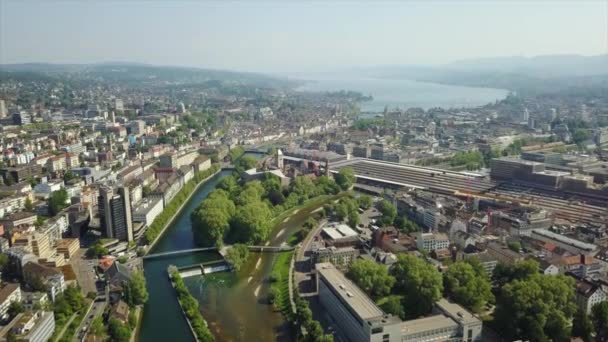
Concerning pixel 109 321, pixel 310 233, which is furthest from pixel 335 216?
pixel 109 321

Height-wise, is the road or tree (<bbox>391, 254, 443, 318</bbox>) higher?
tree (<bbox>391, 254, 443, 318</bbox>)

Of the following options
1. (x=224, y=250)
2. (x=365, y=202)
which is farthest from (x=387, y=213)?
(x=224, y=250)

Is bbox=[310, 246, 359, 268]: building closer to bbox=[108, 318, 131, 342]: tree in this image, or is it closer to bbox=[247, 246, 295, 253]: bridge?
bbox=[247, 246, 295, 253]: bridge

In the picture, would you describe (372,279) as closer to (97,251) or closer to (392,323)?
(392,323)

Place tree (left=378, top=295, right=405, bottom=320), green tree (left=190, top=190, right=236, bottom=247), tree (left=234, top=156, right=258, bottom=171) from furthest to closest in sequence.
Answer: tree (left=234, top=156, right=258, bottom=171) → green tree (left=190, top=190, right=236, bottom=247) → tree (left=378, top=295, right=405, bottom=320)

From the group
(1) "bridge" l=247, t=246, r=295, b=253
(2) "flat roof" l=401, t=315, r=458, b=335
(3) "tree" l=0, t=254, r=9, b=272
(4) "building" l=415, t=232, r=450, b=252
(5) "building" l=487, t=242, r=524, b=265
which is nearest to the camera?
(2) "flat roof" l=401, t=315, r=458, b=335

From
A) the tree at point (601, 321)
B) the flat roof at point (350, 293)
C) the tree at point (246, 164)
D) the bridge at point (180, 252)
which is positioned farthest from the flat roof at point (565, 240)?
the tree at point (246, 164)

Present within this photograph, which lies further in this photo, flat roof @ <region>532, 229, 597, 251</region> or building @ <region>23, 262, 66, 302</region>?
flat roof @ <region>532, 229, 597, 251</region>

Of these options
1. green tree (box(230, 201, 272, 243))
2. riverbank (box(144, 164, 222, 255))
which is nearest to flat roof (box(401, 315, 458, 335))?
green tree (box(230, 201, 272, 243))
